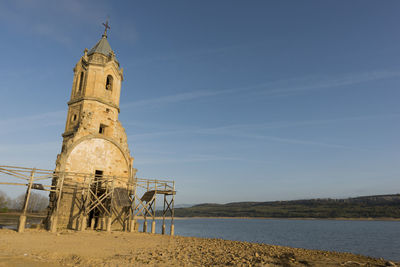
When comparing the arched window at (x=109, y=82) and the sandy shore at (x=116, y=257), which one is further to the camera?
the arched window at (x=109, y=82)

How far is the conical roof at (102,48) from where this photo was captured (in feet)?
90.1

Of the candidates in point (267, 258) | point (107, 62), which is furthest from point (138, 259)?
point (107, 62)

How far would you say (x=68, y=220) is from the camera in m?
21.0

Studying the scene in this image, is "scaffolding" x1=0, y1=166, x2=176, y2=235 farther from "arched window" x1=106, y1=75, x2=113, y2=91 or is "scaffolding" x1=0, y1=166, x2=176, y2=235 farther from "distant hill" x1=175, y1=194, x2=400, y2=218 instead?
"distant hill" x1=175, y1=194, x2=400, y2=218

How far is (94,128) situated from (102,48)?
9.76 metres

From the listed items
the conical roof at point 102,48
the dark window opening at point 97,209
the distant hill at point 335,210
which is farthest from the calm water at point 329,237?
the distant hill at point 335,210

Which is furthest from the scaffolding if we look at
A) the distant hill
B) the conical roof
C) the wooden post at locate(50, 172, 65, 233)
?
the distant hill

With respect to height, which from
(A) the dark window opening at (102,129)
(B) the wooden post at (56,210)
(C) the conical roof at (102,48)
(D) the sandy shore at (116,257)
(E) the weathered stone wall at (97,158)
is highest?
(C) the conical roof at (102,48)

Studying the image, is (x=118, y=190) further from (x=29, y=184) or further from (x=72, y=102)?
(x=72, y=102)

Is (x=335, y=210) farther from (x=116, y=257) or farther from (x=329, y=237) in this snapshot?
(x=116, y=257)

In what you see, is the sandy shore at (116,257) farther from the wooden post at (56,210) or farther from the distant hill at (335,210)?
the distant hill at (335,210)

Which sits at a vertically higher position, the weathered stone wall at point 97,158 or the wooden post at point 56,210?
the weathered stone wall at point 97,158

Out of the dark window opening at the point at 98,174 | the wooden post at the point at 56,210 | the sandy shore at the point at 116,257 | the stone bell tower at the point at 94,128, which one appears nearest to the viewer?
the sandy shore at the point at 116,257

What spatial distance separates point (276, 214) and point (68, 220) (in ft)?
455
